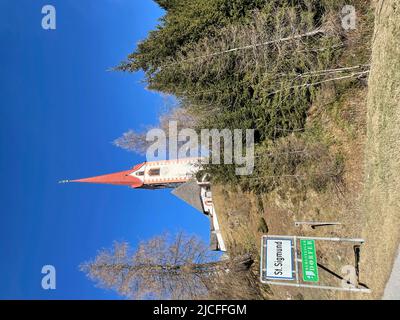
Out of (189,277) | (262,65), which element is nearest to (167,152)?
(189,277)

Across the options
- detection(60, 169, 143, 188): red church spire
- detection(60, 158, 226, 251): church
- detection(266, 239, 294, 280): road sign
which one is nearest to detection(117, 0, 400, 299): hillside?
detection(266, 239, 294, 280): road sign

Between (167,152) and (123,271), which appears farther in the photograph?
(167,152)

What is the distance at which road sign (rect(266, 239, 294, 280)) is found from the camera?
14.1 m

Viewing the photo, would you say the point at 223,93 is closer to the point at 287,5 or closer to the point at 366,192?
the point at 287,5

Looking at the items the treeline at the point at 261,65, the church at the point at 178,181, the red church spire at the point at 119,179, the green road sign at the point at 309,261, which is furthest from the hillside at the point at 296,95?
the red church spire at the point at 119,179

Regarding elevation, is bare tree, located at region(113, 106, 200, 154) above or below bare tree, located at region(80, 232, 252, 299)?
above

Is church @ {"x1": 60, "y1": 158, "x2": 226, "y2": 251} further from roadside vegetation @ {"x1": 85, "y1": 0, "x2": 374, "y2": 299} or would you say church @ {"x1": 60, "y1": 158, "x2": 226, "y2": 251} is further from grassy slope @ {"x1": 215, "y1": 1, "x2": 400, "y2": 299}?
grassy slope @ {"x1": 215, "y1": 1, "x2": 400, "y2": 299}

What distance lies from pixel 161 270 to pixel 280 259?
9.33 m

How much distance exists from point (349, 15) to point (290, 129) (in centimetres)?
526

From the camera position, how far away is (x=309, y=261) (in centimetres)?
1370

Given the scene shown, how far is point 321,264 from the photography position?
17.5 meters

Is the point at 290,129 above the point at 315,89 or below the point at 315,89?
below

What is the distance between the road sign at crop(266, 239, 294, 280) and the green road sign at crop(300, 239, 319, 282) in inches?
18.6

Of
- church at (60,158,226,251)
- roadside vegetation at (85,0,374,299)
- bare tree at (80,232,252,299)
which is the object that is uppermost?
roadside vegetation at (85,0,374,299)
